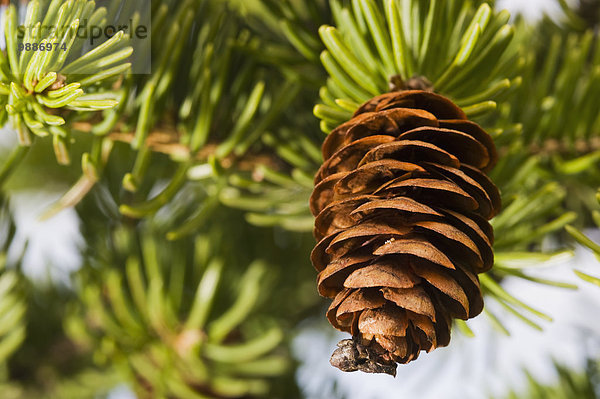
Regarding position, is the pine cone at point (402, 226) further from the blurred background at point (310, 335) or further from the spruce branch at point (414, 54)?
the blurred background at point (310, 335)

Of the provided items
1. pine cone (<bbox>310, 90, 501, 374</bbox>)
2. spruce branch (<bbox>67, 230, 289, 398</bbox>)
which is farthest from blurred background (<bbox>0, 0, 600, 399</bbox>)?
pine cone (<bbox>310, 90, 501, 374</bbox>)

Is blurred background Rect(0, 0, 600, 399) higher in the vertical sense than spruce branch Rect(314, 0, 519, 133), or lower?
lower

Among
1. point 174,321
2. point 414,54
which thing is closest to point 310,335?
point 174,321

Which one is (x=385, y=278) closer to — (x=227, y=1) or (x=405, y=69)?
(x=405, y=69)

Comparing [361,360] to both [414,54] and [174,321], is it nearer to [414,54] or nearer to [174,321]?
[414,54]

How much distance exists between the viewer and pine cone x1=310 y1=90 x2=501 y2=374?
266 mm

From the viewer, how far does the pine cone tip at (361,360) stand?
0.26 meters

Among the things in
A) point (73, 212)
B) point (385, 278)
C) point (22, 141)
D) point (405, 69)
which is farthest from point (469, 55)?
point (73, 212)

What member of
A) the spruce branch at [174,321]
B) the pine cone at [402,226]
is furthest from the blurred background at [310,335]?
the pine cone at [402,226]

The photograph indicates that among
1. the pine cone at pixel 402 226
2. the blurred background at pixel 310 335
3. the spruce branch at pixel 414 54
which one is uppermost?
the spruce branch at pixel 414 54

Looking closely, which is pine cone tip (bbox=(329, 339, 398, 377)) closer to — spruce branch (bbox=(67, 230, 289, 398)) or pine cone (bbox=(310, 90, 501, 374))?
pine cone (bbox=(310, 90, 501, 374))

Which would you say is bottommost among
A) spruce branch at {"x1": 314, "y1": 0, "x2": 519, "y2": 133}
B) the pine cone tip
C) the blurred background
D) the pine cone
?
the blurred background

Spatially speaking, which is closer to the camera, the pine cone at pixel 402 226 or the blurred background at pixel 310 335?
the pine cone at pixel 402 226

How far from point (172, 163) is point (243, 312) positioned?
17cm
